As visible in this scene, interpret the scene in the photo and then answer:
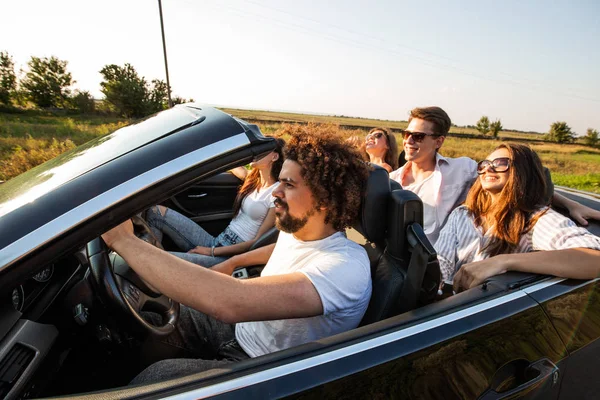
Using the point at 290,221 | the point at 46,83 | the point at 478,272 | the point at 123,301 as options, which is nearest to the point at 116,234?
the point at 123,301

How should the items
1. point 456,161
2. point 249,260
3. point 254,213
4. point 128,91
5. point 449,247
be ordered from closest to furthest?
1. point 449,247
2. point 249,260
3. point 456,161
4. point 254,213
5. point 128,91

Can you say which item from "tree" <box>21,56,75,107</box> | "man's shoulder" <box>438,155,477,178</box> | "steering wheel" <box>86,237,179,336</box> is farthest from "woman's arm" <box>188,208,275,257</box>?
"tree" <box>21,56,75,107</box>

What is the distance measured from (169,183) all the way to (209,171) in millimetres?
134

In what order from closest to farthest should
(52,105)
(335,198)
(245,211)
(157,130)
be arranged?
(157,130), (335,198), (245,211), (52,105)

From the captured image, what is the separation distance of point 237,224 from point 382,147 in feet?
6.20

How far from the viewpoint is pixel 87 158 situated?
4.04 feet

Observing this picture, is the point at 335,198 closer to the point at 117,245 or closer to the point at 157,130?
the point at 157,130

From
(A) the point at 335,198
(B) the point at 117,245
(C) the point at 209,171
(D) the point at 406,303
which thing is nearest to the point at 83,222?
(B) the point at 117,245

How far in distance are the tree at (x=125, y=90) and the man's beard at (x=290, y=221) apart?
33949 mm

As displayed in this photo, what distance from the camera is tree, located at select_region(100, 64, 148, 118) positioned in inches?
1249

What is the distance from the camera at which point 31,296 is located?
134 cm

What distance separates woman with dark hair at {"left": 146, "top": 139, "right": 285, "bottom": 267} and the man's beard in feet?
4.09

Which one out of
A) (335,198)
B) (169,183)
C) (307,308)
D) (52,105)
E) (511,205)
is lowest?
(307,308)

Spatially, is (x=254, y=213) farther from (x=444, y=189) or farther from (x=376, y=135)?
(x=376, y=135)
